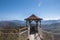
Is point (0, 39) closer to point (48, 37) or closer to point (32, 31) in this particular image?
point (48, 37)

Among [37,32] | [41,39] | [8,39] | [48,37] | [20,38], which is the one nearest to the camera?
[20,38]

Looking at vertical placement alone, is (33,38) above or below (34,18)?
below

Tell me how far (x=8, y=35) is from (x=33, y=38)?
5760 mm

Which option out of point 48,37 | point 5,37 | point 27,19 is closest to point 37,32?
point 27,19

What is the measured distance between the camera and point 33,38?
68.3ft

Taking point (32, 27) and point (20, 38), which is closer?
point (20, 38)

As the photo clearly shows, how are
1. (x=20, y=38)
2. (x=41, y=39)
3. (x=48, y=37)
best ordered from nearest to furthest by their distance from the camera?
1. (x=20, y=38)
2. (x=48, y=37)
3. (x=41, y=39)

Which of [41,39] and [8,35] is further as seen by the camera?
[41,39]

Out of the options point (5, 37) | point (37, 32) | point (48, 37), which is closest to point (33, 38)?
point (48, 37)

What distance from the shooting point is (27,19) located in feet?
81.7

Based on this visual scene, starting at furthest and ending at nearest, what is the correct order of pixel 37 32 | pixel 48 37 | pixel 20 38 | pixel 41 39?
pixel 37 32, pixel 41 39, pixel 48 37, pixel 20 38

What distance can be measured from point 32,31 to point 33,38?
13.8 feet

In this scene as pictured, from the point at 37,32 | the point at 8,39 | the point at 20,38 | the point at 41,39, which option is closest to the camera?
the point at 20,38

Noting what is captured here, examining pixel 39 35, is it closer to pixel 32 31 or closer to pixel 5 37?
pixel 32 31
